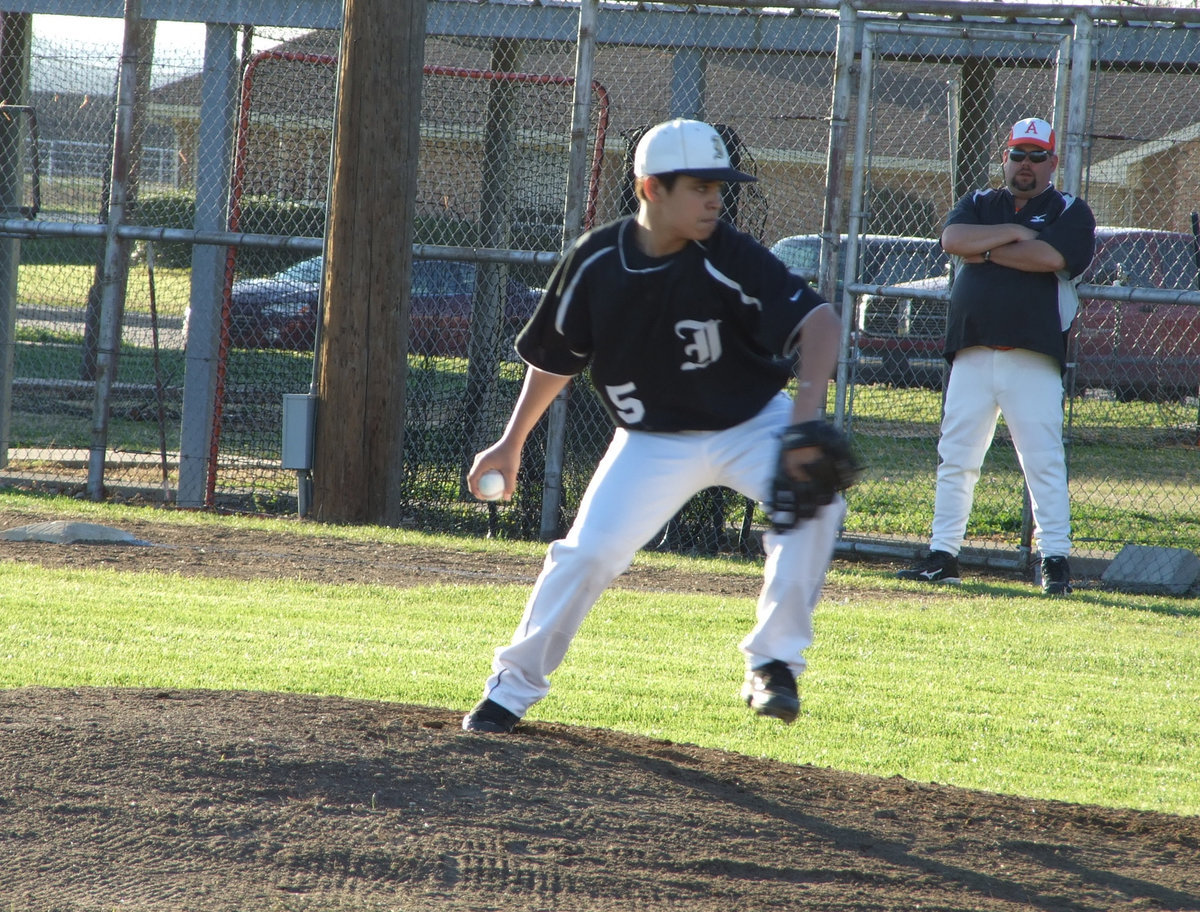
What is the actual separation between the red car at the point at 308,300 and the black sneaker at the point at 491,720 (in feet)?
22.4

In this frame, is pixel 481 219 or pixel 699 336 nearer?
pixel 699 336

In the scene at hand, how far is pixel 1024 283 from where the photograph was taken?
773cm

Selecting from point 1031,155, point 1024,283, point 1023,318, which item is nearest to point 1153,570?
point 1023,318

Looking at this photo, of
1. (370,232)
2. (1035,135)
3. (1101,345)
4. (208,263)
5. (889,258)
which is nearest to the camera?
(1035,135)

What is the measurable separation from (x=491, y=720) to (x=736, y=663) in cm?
198

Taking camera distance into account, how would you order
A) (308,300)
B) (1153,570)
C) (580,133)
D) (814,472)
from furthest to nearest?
1. (308,300)
2. (580,133)
3. (1153,570)
4. (814,472)

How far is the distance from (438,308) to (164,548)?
3925mm

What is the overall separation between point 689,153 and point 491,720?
185 cm

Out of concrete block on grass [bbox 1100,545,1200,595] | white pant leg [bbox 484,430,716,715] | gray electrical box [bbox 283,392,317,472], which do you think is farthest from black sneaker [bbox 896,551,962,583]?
white pant leg [bbox 484,430,716,715]

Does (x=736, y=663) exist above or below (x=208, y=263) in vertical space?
below

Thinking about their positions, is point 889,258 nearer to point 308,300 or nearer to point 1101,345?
point 1101,345

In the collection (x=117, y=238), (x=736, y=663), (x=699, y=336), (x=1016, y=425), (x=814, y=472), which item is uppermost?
(x=117, y=238)

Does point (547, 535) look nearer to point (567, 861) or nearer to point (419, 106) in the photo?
point (419, 106)

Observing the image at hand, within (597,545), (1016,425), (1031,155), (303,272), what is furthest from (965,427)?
(303,272)
